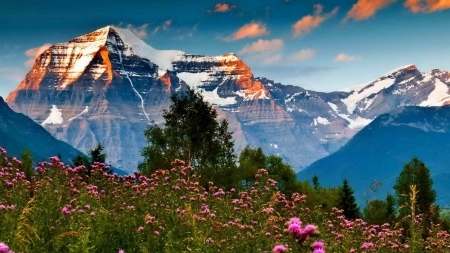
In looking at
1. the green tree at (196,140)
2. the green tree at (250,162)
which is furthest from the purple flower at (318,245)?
the green tree at (250,162)

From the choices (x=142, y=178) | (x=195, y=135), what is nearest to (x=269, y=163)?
(x=195, y=135)

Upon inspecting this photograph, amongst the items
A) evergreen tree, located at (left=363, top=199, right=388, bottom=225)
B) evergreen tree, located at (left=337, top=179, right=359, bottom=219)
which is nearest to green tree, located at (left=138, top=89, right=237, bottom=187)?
evergreen tree, located at (left=337, top=179, right=359, bottom=219)

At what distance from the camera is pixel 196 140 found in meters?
81.0

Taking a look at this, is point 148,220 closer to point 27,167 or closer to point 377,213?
point 27,167

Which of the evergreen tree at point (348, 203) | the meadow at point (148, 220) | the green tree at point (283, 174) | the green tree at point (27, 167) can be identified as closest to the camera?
the meadow at point (148, 220)

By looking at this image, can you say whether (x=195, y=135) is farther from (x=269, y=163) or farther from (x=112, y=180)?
(x=112, y=180)

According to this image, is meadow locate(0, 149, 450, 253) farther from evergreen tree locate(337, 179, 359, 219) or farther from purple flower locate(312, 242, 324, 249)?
evergreen tree locate(337, 179, 359, 219)

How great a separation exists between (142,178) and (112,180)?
3.23 ft

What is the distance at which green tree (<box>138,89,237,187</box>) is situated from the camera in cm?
7962

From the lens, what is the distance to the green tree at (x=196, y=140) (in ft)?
261

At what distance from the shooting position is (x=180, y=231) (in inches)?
517

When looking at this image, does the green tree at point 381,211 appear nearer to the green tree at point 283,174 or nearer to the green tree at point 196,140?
the green tree at point 283,174

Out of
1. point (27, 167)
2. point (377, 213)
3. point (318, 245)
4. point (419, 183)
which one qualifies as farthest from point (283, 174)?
point (318, 245)

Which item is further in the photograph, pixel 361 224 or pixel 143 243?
pixel 361 224
